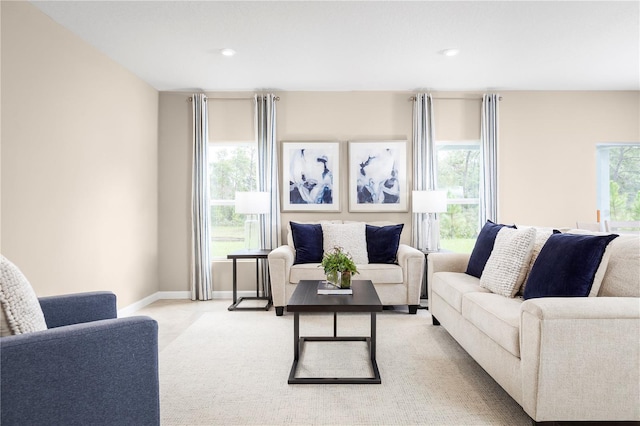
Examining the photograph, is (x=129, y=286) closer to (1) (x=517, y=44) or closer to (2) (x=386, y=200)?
(2) (x=386, y=200)

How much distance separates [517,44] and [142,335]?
12.7ft

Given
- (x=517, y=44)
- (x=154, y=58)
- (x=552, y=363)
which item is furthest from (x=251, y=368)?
(x=517, y=44)

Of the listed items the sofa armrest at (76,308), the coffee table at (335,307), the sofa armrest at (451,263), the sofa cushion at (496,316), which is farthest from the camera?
the sofa armrest at (451,263)

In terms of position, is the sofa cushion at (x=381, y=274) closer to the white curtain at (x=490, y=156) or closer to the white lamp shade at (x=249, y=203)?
the white lamp shade at (x=249, y=203)

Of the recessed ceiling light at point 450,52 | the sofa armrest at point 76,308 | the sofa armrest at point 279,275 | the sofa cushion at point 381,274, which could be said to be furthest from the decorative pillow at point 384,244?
the sofa armrest at point 76,308

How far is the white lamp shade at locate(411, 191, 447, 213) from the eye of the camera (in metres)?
4.61

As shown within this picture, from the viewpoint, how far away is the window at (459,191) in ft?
17.1

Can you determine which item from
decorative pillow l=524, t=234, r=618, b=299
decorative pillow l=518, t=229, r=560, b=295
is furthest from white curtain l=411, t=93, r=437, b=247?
decorative pillow l=524, t=234, r=618, b=299

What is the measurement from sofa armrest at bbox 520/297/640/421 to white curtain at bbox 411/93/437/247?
3190 mm

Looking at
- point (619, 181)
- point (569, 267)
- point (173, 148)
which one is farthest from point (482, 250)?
point (173, 148)

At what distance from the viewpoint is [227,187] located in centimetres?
526

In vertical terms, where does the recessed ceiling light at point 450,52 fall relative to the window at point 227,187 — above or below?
above

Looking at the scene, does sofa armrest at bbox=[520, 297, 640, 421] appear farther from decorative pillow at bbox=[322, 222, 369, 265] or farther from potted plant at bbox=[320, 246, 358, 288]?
decorative pillow at bbox=[322, 222, 369, 265]

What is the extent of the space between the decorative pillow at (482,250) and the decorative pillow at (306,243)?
170 centimetres
